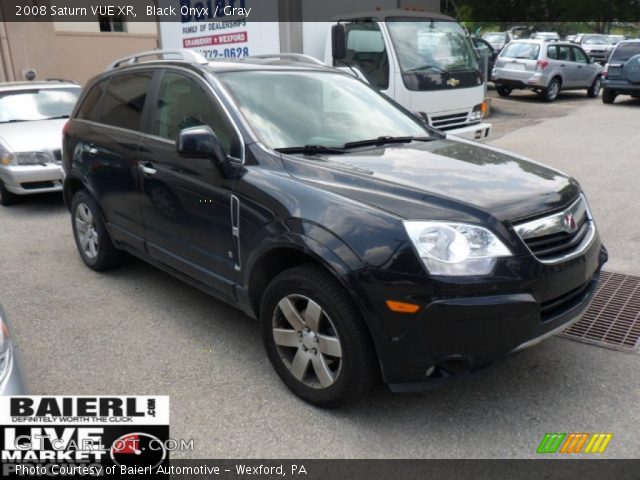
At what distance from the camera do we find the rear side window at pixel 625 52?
16422 millimetres

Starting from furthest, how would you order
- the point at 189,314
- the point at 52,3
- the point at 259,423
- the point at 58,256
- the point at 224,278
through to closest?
the point at 52,3 < the point at 58,256 < the point at 189,314 < the point at 224,278 < the point at 259,423

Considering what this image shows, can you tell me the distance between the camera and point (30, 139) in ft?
24.9

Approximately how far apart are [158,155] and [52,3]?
14.5m

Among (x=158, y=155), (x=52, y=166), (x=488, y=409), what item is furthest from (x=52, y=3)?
(x=488, y=409)

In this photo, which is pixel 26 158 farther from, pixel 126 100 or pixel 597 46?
pixel 597 46

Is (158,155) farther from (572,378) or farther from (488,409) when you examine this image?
(572,378)

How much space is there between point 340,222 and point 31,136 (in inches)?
243

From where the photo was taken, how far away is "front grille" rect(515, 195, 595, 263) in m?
2.89

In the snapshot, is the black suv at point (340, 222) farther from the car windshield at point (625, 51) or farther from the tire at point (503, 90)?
the tire at point (503, 90)

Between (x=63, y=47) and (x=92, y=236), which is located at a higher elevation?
(x=63, y=47)

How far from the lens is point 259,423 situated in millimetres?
3129

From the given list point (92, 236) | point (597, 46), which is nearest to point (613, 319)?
point (92, 236)

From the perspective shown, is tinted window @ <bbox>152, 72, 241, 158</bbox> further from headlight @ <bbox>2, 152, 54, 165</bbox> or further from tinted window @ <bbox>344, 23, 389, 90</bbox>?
tinted window @ <bbox>344, 23, 389, 90</bbox>

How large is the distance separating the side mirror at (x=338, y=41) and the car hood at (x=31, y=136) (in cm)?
395
